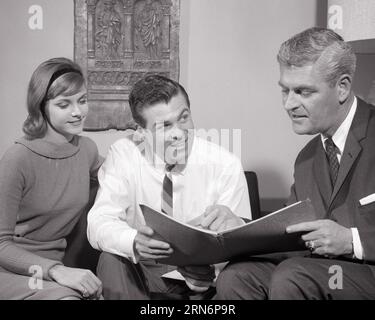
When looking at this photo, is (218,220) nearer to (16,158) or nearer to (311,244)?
(311,244)

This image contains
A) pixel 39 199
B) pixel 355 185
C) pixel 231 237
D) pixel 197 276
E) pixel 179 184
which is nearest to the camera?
pixel 231 237

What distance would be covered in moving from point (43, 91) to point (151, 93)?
13.6 inches

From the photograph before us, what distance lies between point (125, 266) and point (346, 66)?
86cm

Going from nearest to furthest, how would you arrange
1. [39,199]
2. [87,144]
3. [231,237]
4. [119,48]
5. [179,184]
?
[231,237] → [39,199] → [179,184] → [87,144] → [119,48]

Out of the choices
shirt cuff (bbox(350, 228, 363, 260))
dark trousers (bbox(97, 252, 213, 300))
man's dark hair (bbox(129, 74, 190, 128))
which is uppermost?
man's dark hair (bbox(129, 74, 190, 128))

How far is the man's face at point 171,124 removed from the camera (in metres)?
1.71

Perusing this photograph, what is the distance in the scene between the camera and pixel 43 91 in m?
1.70

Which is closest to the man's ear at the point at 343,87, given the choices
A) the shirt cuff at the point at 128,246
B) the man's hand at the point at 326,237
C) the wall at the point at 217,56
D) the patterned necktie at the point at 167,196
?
the man's hand at the point at 326,237

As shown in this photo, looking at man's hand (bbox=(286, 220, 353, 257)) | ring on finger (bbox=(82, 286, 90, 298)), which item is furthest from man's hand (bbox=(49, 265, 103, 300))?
man's hand (bbox=(286, 220, 353, 257))

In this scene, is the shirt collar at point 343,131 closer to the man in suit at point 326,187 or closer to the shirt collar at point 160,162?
the man in suit at point 326,187

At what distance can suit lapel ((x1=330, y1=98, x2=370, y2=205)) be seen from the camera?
4.78ft

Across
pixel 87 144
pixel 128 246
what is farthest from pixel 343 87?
pixel 87 144

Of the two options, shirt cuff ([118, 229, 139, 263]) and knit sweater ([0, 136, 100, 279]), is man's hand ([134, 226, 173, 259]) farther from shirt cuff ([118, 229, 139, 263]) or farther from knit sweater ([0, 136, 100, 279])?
knit sweater ([0, 136, 100, 279])

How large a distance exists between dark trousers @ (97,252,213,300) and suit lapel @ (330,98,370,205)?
1.70 feet
